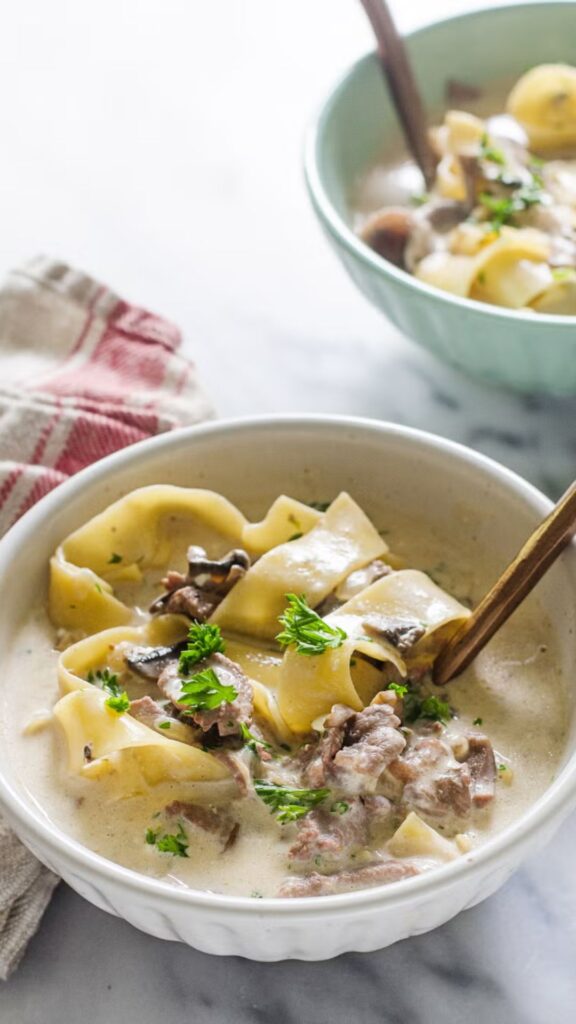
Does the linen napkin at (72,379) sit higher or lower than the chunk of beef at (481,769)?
higher

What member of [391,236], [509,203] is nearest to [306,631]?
[391,236]

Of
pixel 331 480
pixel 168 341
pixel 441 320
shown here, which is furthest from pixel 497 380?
pixel 168 341

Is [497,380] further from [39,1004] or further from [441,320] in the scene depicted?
[39,1004]

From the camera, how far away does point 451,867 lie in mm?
1853

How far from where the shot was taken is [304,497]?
267 centimetres

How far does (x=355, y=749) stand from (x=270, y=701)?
0.23 metres

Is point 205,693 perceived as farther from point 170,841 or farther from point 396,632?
point 396,632

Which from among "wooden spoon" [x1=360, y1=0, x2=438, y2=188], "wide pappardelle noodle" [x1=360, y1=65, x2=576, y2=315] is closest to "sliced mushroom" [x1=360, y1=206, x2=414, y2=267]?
"wide pappardelle noodle" [x1=360, y1=65, x2=576, y2=315]

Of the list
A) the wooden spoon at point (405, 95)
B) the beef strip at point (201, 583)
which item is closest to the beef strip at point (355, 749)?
the beef strip at point (201, 583)

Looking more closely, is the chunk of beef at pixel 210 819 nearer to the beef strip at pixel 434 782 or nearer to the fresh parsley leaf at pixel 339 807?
the fresh parsley leaf at pixel 339 807

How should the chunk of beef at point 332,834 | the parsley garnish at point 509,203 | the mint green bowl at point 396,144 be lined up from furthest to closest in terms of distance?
the parsley garnish at point 509,203
the mint green bowl at point 396,144
the chunk of beef at point 332,834

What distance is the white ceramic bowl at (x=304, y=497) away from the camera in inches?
72.7

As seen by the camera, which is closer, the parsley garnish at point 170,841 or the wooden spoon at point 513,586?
the parsley garnish at point 170,841

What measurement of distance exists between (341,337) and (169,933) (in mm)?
1781
